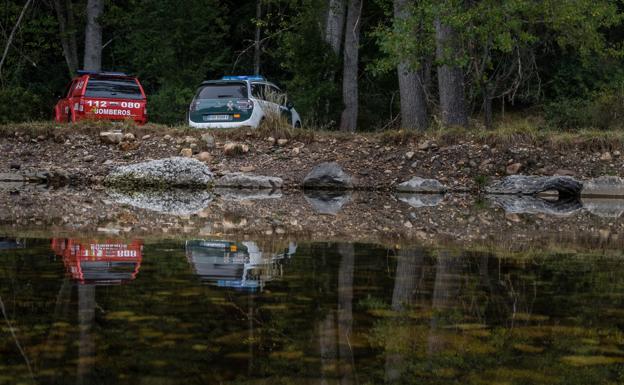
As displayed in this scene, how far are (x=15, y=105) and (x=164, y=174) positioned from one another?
27.4 ft

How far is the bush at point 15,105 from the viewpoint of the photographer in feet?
81.7

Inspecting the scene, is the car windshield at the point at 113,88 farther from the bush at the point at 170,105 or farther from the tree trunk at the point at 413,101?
the tree trunk at the point at 413,101

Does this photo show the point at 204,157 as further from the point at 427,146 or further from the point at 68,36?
the point at 68,36

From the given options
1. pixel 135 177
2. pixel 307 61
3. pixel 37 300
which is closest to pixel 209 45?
pixel 307 61

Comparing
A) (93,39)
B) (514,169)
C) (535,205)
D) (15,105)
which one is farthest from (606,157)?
(93,39)

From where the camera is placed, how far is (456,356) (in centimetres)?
425

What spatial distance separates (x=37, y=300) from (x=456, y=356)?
8.19ft

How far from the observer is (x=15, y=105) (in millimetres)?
25344

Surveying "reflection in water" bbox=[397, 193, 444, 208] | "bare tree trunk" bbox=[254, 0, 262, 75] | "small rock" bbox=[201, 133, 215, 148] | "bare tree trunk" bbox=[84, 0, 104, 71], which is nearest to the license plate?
"small rock" bbox=[201, 133, 215, 148]

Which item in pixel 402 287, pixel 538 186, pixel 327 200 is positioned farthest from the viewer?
pixel 538 186

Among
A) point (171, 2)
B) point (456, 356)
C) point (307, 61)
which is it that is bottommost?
point (456, 356)

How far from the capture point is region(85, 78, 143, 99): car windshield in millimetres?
22797

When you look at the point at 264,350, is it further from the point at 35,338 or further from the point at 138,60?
the point at 138,60

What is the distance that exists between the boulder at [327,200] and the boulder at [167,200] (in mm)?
1681
